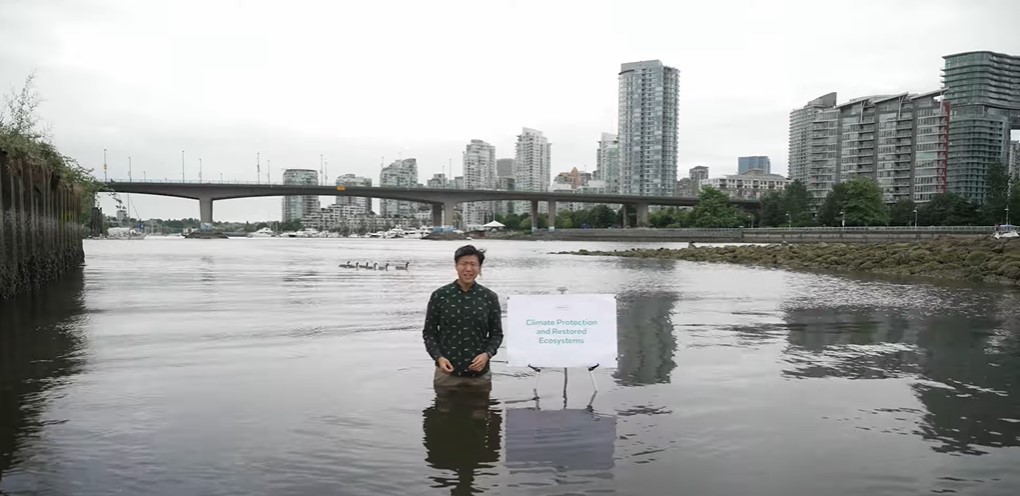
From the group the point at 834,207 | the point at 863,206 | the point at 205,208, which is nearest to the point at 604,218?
the point at 834,207

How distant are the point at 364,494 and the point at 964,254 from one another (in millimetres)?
39351

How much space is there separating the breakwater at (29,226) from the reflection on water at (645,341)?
15.9 meters

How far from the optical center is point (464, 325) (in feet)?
23.2

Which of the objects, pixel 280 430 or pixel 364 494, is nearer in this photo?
pixel 364 494

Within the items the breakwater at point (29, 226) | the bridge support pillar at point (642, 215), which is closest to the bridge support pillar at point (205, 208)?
the bridge support pillar at point (642, 215)

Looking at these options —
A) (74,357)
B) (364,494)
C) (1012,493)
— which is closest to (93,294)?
(74,357)

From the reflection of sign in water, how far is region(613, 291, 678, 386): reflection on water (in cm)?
205

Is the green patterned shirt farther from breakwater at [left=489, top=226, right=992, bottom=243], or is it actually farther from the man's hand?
breakwater at [left=489, top=226, right=992, bottom=243]

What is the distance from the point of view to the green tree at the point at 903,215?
11912 cm

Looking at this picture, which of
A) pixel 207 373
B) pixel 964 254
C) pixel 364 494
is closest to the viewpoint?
pixel 364 494

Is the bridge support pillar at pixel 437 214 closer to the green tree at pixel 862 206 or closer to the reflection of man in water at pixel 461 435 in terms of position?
the green tree at pixel 862 206

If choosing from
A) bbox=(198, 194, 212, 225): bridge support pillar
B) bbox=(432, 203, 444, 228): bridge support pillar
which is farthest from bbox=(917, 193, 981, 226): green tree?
bbox=(198, 194, 212, 225): bridge support pillar

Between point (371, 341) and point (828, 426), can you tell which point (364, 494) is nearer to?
point (828, 426)

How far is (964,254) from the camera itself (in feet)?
118
